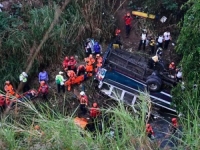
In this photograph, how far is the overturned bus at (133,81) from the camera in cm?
1150

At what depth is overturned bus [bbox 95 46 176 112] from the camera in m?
11.5

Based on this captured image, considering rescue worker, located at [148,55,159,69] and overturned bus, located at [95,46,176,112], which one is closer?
overturned bus, located at [95,46,176,112]

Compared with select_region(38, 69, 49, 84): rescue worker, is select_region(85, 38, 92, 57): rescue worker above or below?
above

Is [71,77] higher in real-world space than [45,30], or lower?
lower

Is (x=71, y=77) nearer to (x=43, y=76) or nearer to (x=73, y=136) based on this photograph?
(x=43, y=76)

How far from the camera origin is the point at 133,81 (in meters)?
11.8

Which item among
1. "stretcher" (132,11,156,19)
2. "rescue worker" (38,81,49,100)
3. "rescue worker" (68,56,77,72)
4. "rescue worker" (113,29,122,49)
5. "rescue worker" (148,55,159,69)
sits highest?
"stretcher" (132,11,156,19)

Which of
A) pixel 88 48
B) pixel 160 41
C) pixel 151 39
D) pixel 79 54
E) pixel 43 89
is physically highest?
pixel 160 41

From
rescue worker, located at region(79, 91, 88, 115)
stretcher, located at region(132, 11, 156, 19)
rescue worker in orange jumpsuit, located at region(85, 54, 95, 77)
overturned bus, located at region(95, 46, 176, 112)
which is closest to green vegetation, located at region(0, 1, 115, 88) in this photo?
stretcher, located at region(132, 11, 156, 19)

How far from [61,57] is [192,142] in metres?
8.93

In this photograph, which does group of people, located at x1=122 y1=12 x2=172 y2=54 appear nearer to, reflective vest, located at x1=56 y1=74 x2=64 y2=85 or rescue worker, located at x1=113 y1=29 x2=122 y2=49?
rescue worker, located at x1=113 y1=29 x2=122 y2=49

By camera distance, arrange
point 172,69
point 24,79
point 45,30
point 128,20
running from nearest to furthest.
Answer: point 24,79 < point 172,69 < point 45,30 < point 128,20

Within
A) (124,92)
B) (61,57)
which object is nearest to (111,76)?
(124,92)

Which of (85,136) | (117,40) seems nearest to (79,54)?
(117,40)
